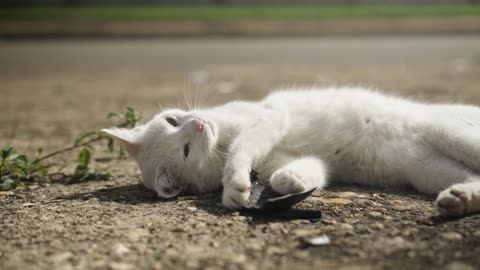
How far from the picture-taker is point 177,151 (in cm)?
310

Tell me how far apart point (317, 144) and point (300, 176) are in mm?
587

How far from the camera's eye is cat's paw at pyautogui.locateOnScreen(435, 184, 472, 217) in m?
2.37

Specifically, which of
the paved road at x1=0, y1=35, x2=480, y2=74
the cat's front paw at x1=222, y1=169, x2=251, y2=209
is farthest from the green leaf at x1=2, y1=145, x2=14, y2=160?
the paved road at x1=0, y1=35, x2=480, y2=74

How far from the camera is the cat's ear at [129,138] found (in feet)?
10.4

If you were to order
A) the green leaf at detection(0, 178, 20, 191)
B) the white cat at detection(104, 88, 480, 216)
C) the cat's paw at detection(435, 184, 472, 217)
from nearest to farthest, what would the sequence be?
1. the cat's paw at detection(435, 184, 472, 217)
2. the white cat at detection(104, 88, 480, 216)
3. the green leaf at detection(0, 178, 20, 191)

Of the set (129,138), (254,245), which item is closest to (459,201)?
(254,245)

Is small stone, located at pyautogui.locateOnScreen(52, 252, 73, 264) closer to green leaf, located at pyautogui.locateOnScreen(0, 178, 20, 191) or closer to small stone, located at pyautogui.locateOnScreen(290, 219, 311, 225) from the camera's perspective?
small stone, located at pyautogui.locateOnScreen(290, 219, 311, 225)

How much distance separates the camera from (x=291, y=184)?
2592mm

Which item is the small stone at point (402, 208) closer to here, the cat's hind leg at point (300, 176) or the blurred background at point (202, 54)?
the cat's hind leg at point (300, 176)

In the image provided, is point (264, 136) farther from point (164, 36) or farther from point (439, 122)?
point (164, 36)

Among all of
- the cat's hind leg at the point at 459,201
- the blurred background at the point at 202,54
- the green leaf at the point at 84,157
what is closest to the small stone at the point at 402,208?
the cat's hind leg at the point at 459,201

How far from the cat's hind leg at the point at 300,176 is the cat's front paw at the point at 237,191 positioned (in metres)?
0.17

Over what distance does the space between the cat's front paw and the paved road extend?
7.37m

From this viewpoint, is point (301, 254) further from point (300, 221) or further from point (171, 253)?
point (171, 253)
